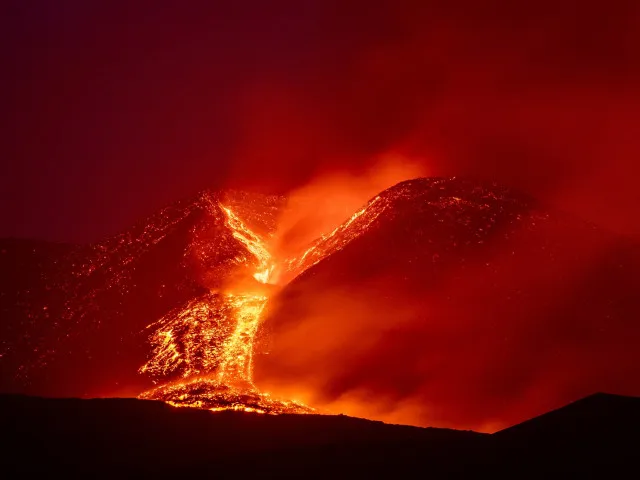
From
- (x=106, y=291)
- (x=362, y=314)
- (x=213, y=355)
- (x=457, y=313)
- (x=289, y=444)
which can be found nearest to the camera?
(x=289, y=444)

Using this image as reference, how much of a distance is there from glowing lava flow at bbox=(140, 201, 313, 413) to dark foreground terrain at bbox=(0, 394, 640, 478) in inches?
93.5

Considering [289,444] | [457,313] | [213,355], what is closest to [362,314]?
[457,313]

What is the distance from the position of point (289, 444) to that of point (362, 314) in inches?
703

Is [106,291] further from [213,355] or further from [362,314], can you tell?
[362,314]

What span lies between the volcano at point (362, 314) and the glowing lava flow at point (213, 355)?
0.38ft

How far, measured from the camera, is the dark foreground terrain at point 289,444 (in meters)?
12.9

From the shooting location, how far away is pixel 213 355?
3158 centimetres

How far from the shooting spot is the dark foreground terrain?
1287 centimetres

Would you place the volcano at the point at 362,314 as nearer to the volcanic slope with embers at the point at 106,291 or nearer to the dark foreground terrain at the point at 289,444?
the volcanic slope with embers at the point at 106,291

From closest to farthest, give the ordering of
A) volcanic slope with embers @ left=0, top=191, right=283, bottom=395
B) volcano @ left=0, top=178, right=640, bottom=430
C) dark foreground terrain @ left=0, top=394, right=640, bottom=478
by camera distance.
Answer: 1. dark foreground terrain @ left=0, top=394, right=640, bottom=478
2. volcano @ left=0, top=178, right=640, bottom=430
3. volcanic slope with embers @ left=0, top=191, right=283, bottom=395

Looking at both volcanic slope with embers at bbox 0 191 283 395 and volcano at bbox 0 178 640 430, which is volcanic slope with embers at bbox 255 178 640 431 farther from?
volcanic slope with embers at bbox 0 191 283 395

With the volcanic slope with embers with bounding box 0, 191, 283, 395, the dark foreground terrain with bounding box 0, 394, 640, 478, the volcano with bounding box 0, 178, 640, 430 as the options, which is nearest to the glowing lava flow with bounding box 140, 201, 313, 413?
the volcano with bounding box 0, 178, 640, 430

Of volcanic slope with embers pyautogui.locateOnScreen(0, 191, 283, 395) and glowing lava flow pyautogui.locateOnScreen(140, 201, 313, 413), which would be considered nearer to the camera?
glowing lava flow pyautogui.locateOnScreen(140, 201, 313, 413)

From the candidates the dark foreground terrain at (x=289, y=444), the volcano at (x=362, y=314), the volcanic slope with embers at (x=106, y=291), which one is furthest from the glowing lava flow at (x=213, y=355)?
the dark foreground terrain at (x=289, y=444)
